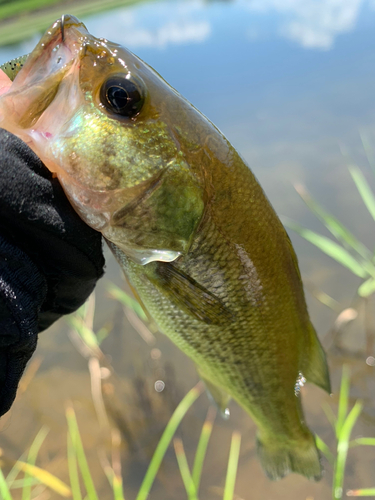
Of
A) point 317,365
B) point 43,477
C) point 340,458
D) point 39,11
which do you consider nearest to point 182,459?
point 43,477

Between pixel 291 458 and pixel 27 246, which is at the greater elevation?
pixel 27 246

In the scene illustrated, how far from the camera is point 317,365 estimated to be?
64.6 inches

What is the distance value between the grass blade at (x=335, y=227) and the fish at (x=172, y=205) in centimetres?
127

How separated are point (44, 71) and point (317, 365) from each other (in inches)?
61.2

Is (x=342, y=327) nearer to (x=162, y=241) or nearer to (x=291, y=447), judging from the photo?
(x=291, y=447)

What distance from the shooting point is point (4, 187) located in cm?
98

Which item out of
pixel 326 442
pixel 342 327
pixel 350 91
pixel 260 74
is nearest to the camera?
pixel 326 442

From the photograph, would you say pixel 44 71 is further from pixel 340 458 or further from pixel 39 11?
pixel 39 11

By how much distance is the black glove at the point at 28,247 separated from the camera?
39.3 inches

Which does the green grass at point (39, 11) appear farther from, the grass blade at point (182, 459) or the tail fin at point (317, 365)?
the tail fin at point (317, 365)

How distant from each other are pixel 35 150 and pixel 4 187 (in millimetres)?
150

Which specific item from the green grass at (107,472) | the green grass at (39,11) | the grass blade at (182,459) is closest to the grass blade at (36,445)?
the green grass at (107,472)

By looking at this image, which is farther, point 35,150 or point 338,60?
point 338,60

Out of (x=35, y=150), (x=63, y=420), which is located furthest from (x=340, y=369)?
(x=35, y=150)
